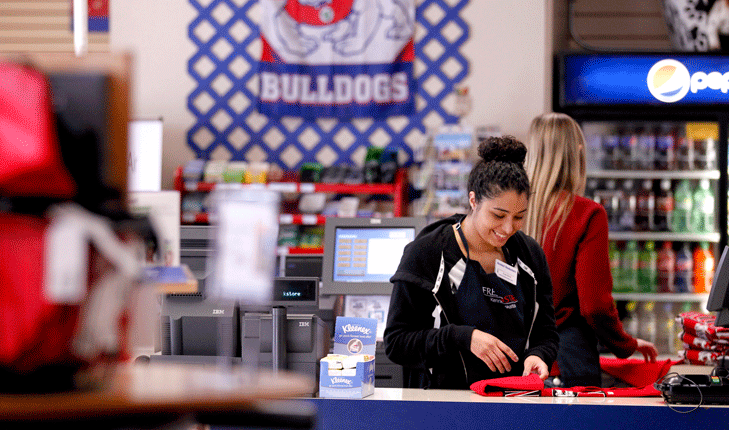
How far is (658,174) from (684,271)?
0.70m

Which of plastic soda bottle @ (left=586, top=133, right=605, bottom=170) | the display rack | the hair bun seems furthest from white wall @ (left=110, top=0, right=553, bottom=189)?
the hair bun

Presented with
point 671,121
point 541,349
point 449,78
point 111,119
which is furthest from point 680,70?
point 111,119

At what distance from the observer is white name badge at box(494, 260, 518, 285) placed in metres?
2.09

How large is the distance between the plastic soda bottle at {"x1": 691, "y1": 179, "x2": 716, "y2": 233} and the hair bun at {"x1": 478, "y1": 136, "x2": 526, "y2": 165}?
11.0ft

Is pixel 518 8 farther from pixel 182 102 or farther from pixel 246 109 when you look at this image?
pixel 182 102

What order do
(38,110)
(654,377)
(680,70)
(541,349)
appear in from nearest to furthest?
(38,110) → (541,349) → (654,377) → (680,70)

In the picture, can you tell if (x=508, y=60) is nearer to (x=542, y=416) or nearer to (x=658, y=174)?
(x=658, y=174)

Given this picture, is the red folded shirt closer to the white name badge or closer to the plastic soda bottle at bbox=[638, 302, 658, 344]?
the white name badge

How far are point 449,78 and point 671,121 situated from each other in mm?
1646

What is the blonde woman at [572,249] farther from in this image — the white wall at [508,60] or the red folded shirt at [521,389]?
the white wall at [508,60]

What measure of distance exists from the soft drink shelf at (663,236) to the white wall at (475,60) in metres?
1.09

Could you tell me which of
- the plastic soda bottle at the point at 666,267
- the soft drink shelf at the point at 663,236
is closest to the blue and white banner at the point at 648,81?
the soft drink shelf at the point at 663,236

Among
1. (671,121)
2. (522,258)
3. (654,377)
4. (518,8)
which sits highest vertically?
(518,8)

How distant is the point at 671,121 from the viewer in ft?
16.0
